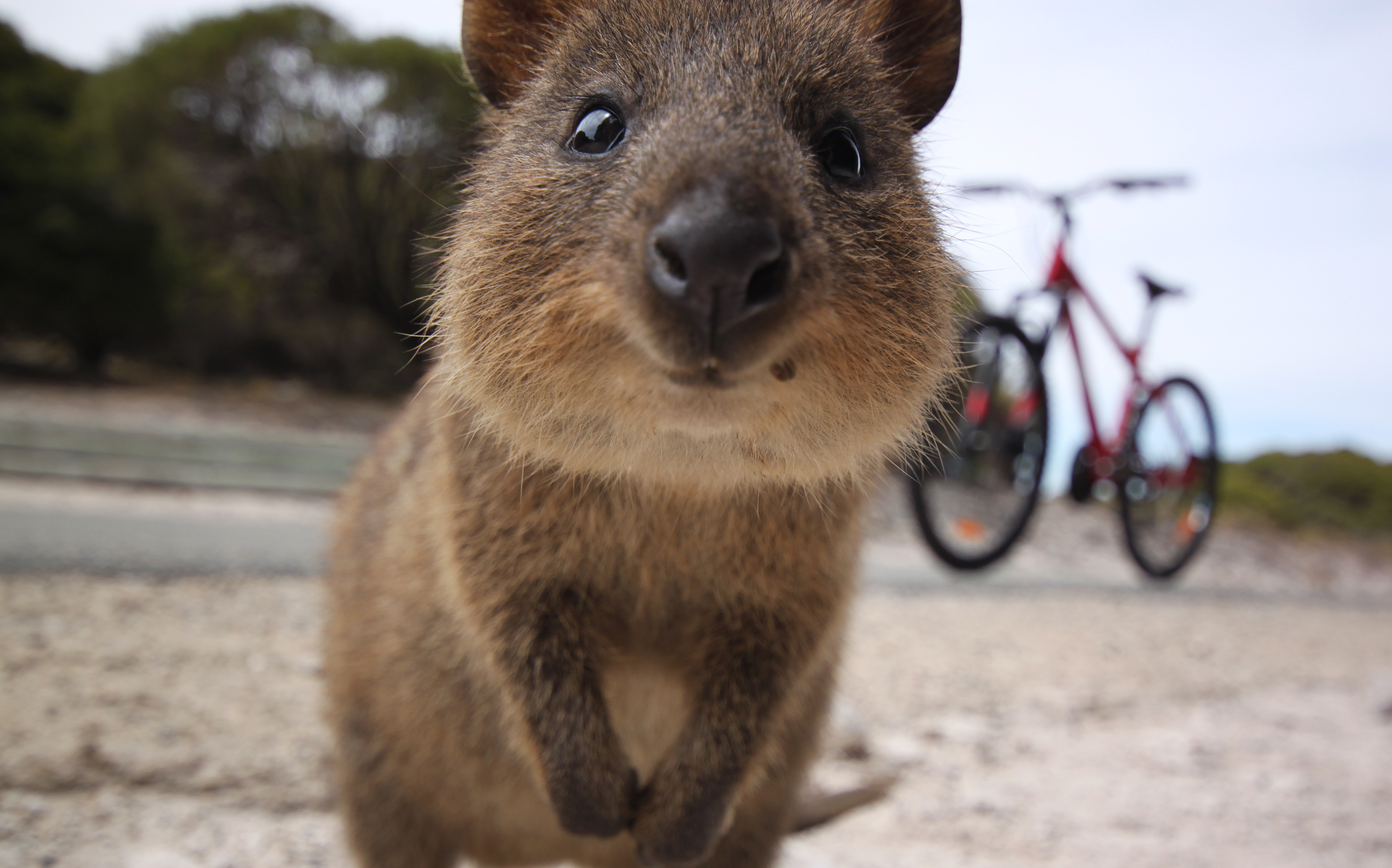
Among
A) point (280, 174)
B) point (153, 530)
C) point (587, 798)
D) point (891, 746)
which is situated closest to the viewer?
point (587, 798)

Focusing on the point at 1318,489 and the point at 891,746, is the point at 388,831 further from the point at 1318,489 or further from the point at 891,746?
the point at 1318,489

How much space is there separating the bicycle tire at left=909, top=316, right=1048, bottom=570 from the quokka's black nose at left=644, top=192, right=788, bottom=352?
2.33m

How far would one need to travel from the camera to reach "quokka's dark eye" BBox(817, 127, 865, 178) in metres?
1.69

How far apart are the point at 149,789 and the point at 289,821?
1.47 ft

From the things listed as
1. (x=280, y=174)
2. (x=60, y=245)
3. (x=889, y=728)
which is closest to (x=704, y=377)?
(x=889, y=728)

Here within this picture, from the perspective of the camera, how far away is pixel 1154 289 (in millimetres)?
4484

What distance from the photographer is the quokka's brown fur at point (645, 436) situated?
4.52ft

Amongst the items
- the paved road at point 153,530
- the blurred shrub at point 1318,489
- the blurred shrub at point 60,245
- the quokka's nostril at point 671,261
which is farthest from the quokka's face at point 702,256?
the blurred shrub at point 60,245

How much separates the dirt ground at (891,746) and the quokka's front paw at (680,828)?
128cm

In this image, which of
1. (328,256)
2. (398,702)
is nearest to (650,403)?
(398,702)

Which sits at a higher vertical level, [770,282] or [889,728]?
[770,282]

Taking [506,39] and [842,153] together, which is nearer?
[842,153]

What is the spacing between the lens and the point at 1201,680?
5363mm

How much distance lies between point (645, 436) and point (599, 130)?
64cm
